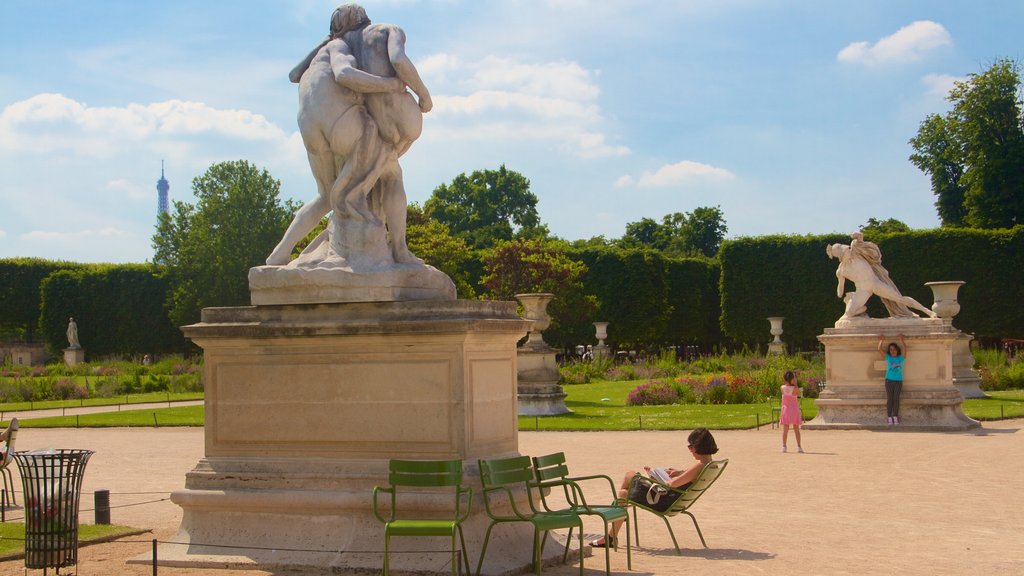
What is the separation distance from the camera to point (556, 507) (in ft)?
32.9

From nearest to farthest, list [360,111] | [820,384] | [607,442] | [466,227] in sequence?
[360,111] < [607,442] < [820,384] < [466,227]

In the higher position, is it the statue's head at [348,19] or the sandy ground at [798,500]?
the statue's head at [348,19]

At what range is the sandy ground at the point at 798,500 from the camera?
738cm

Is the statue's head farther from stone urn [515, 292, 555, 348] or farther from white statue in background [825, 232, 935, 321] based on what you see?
stone urn [515, 292, 555, 348]

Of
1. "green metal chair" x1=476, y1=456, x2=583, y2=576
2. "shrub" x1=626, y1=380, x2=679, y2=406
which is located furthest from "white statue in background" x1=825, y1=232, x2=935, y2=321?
"green metal chair" x1=476, y1=456, x2=583, y2=576

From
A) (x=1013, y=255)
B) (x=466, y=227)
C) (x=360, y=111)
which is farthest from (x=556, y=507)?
(x=466, y=227)

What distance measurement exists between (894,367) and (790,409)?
11.3ft

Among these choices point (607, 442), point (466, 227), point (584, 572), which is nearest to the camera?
point (584, 572)

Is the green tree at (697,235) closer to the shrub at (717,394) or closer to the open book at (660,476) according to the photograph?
the shrub at (717,394)

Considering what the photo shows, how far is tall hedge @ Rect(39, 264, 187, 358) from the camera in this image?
50031 mm

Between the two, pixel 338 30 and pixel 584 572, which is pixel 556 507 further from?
pixel 338 30

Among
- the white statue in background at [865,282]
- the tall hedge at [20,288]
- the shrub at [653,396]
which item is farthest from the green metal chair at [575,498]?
the tall hedge at [20,288]

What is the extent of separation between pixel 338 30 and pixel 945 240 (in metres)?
32.2

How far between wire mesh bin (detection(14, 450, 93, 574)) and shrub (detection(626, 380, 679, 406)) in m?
16.9
